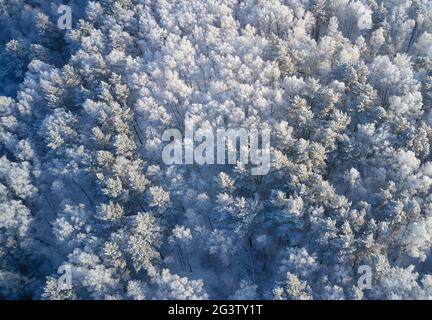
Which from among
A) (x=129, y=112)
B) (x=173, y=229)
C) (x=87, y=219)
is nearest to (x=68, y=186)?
(x=87, y=219)

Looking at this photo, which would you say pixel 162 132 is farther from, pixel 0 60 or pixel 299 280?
pixel 0 60

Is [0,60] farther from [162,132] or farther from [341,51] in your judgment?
[341,51]

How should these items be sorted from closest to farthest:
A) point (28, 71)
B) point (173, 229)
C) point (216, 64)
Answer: point (173, 229) < point (216, 64) < point (28, 71)
